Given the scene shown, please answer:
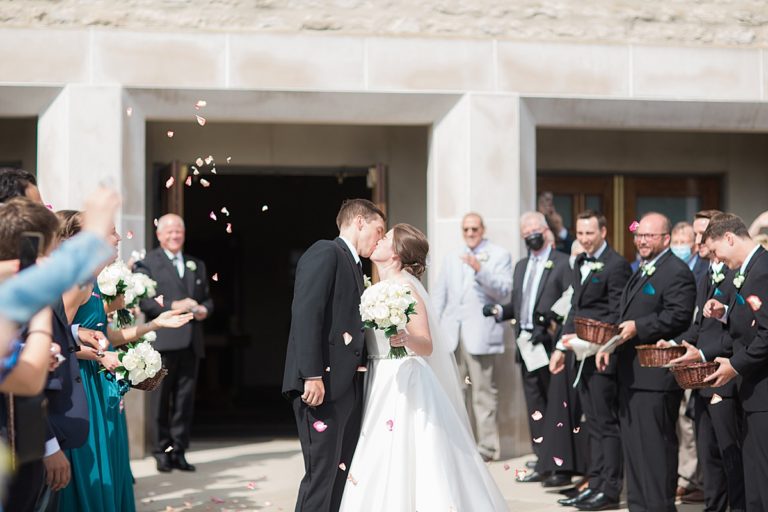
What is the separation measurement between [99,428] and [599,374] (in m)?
3.67

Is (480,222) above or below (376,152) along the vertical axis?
below

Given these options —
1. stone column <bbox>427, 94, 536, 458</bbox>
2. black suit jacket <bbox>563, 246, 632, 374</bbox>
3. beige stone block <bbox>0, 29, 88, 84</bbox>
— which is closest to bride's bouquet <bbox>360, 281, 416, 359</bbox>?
black suit jacket <bbox>563, 246, 632, 374</bbox>

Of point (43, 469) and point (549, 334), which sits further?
point (549, 334)

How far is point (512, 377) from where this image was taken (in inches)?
421

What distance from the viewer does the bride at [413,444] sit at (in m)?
6.31

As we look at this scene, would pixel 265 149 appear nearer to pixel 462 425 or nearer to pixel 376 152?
pixel 376 152

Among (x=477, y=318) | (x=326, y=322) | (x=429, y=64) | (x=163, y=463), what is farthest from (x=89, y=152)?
(x=326, y=322)

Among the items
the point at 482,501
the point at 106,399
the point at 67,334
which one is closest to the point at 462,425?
the point at 482,501

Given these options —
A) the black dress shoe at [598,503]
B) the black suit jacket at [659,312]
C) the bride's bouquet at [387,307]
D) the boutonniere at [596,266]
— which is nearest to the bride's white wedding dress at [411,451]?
the bride's bouquet at [387,307]

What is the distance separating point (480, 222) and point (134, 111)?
3.47 meters

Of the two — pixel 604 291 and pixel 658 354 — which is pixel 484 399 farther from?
pixel 658 354

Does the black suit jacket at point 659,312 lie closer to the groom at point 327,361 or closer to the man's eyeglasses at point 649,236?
the man's eyeglasses at point 649,236

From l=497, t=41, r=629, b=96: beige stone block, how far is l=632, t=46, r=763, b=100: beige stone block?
0.67 ft

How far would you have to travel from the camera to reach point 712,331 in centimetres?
730
